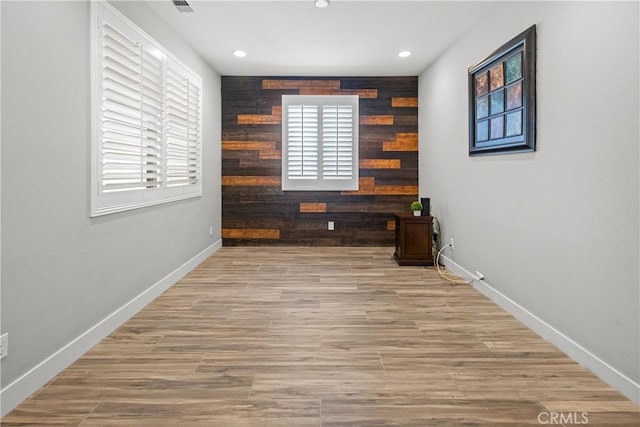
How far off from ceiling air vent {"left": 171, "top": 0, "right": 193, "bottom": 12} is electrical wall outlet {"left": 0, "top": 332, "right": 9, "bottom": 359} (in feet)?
9.15

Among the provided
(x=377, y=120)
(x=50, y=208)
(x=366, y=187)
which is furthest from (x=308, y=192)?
(x=50, y=208)

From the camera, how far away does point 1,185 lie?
5.81ft

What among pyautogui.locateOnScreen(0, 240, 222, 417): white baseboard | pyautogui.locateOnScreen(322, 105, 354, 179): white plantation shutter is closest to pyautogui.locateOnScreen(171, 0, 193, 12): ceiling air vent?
pyautogui.locateOnScreen(0, 240, 222, 417): white baseboard

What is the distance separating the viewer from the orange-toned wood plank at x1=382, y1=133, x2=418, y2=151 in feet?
19.9

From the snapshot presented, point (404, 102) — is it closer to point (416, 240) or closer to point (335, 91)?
point (335, 91)

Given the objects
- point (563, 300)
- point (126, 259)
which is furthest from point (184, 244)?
point (563, 300)

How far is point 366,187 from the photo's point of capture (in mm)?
6121

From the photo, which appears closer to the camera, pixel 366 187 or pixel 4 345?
pixel 4 345

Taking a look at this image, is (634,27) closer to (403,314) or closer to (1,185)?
(403,314)

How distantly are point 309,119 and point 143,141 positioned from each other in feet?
10.3

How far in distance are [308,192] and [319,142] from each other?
767 mm

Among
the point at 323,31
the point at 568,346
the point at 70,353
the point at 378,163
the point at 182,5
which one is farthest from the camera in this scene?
the point at 378,163

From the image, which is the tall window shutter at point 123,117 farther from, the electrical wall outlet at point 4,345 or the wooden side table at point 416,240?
the wooden side table at point 416,240

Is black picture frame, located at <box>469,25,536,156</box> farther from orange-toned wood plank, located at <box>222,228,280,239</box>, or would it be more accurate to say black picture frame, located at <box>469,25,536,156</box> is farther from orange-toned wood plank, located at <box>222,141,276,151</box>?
orange-toned wood plank, located at <box>222,228,280,239</box>
